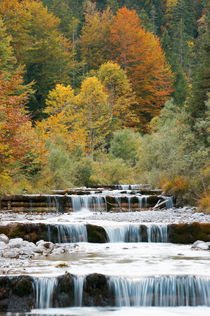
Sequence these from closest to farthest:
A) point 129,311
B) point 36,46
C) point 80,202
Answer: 1. point 129,311
2. point 80,202
3. point 36,46

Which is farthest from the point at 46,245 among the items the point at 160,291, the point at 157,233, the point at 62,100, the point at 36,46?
the point at 36,46

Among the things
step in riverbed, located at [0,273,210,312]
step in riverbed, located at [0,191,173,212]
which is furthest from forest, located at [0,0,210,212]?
step in riverbed, located at [0,273,210,312]

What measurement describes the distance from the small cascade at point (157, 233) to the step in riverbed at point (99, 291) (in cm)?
624

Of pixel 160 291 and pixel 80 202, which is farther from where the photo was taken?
pixel 80 202

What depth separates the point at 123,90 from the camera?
201ft

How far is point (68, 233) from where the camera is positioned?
60.0ft

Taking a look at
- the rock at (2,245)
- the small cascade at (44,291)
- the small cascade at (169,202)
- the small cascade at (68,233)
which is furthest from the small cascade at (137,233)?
the small cascade at (169,202)

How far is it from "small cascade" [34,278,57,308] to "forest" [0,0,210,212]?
37.7 ft

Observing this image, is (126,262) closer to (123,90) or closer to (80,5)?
(123,90)

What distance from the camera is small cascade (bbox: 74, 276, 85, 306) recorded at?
39.6ft

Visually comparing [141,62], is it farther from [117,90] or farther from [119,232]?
[119,232]

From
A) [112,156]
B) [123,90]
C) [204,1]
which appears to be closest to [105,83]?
[123,90]

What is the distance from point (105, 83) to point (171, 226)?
43.6 meters

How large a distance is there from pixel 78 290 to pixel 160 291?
73.8 inches
